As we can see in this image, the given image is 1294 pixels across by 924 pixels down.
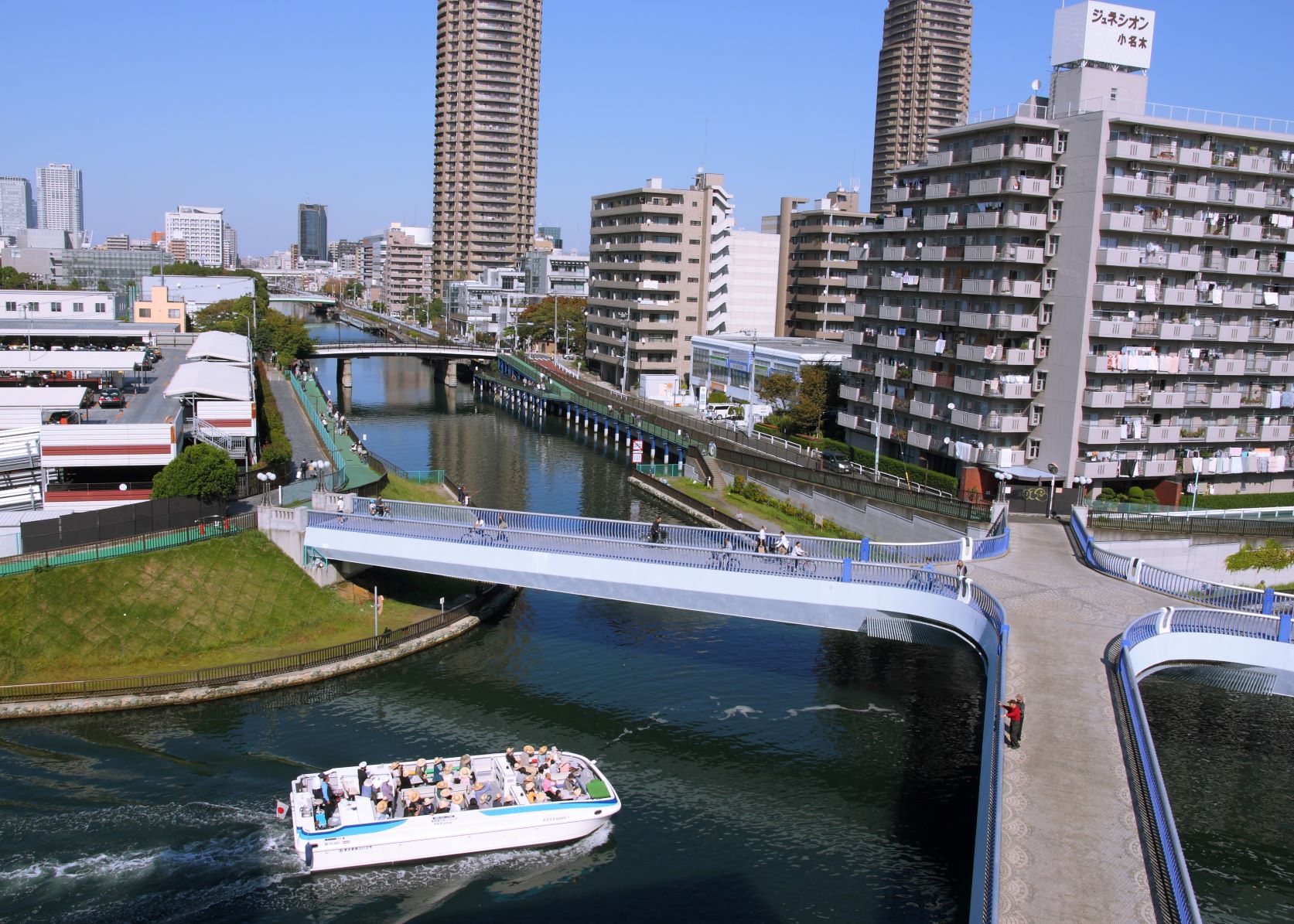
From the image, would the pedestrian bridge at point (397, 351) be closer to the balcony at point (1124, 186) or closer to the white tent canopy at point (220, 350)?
the white tent canopy at point (220, 350)

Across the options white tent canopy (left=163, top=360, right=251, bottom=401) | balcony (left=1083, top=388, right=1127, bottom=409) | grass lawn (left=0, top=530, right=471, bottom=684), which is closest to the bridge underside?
grass lawn (left=0, top=530, right=471, bottom=684)

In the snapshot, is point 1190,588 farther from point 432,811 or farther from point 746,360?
point 746,360

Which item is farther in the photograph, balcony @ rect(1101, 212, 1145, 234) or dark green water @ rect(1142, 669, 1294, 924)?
balcony @ rect(1101, 212, 1145, 234)

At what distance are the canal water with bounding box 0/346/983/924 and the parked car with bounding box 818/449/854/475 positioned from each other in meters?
17.4

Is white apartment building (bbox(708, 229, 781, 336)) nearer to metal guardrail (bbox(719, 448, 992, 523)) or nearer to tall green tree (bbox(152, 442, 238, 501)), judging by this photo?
metal guardrail (bbox(719, 448, 992, 523))

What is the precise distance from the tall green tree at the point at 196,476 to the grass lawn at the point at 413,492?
869 cm

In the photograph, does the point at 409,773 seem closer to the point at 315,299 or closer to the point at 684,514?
the point at 684,514

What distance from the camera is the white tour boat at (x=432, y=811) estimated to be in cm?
2017

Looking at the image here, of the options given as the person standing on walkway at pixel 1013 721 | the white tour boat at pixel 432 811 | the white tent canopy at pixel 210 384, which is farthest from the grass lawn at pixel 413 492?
the person standing on walkway at pixel 1013 721

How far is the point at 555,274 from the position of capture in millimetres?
139625

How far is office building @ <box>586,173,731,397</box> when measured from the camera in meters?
86.1

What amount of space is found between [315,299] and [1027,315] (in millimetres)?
137124

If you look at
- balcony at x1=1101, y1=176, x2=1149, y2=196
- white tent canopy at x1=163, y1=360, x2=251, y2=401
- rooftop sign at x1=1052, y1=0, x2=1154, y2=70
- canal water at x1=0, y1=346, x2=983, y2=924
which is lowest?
canal water at x1=0, y1=346, x2=983, y2=924

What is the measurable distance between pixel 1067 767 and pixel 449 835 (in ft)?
38.6
